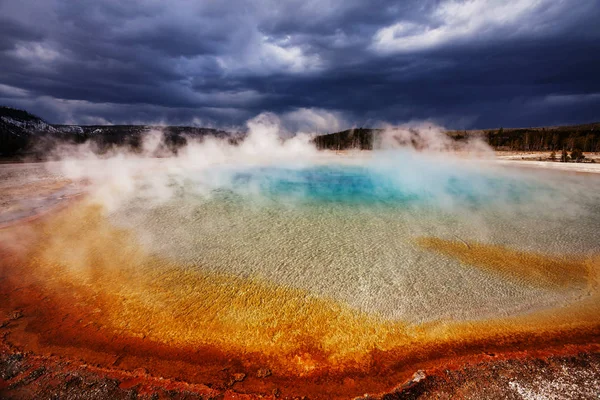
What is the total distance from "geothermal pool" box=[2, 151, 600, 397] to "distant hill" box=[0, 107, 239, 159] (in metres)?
29.8

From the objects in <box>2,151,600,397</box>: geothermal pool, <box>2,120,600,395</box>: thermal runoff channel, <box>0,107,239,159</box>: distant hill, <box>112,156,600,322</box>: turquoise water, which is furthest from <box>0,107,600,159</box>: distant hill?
<box>2,151,600,397</box>: geothermal pool

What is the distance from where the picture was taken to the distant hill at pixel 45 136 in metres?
32.5

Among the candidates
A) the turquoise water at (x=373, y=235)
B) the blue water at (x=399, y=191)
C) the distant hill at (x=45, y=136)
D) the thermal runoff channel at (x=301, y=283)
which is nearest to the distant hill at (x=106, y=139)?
the distant hill at (x=45, y=136)

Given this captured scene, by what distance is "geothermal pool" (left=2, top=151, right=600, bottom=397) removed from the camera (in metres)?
4.47

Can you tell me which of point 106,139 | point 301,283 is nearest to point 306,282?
point 301,283

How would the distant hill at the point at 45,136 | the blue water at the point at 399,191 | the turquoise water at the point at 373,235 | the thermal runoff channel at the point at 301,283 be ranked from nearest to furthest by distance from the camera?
the thermal runoff channel at the point at 301,283 < the turquoise water at the point at 373,235 < the blue water at the point at 399,191 < the distant hill at the point at 45,136

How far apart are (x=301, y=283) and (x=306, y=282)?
108mm

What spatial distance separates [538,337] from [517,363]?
98 centimetres

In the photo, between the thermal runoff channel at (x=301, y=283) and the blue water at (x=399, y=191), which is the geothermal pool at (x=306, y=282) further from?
the blue water at (x=399, y=191)

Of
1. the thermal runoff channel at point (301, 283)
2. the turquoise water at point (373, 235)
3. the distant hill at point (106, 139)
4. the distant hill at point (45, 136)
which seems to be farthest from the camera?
the distant hill at point (106, 139)

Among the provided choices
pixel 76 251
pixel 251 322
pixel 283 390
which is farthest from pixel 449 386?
pixel 76 251

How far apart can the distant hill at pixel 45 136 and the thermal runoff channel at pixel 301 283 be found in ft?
99.4

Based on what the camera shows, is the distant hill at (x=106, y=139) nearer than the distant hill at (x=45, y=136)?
No

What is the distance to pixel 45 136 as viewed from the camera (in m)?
45.0
